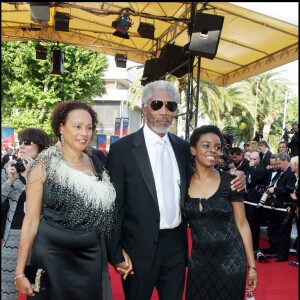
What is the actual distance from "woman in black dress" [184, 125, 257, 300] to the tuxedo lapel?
0.97 ft

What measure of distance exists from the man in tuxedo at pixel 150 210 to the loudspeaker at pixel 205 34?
4.68m

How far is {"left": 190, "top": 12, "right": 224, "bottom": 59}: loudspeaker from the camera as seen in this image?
729 centimetres

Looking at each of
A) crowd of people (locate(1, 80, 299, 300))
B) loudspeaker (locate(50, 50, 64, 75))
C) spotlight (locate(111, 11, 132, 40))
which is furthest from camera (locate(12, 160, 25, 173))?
loudspeaker (locate(50, 50, 64, 75))

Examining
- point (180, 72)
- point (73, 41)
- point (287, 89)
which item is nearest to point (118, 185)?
point (180, 72)

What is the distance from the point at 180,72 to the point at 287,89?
2372 cm

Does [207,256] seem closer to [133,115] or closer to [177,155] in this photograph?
[177,155]

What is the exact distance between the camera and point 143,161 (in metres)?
2.89

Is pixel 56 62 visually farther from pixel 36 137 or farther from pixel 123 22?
pixel 36 137

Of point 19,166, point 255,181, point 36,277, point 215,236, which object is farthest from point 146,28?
point 36,277

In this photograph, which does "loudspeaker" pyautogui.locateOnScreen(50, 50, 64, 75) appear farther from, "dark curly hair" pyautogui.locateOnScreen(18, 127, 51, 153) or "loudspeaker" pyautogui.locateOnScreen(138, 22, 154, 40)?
"dark curly hair" pyautogui.locateOnScreen(18, 127, 51, 153)

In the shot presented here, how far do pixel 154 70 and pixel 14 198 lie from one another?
796 cm

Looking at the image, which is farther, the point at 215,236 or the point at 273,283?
the point at 273,283

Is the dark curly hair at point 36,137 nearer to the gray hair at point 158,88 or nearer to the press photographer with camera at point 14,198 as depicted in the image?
the press photographer with camera at point 14,198

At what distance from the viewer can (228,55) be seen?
10.5 metres
